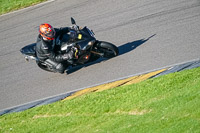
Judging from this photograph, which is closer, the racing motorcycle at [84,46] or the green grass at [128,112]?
the green grass at [128,112]

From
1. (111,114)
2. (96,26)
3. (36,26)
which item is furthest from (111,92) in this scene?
(36,26)

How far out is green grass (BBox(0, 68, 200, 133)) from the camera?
7.24 metres

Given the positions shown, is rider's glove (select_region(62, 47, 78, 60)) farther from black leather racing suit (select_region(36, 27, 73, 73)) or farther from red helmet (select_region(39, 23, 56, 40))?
red helmet (select_region(39, 23, 56, 40))

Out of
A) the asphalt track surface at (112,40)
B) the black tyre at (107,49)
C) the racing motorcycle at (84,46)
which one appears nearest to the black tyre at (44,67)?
the asphalt track surface at (112,40)

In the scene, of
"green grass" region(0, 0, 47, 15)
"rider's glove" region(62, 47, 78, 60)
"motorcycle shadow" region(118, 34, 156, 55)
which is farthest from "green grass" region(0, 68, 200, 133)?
"green grass" region(0, 0, 47, 15)

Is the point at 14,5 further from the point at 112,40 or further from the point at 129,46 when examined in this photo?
the point at 129,46

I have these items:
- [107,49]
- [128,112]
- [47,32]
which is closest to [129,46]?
[107,49]

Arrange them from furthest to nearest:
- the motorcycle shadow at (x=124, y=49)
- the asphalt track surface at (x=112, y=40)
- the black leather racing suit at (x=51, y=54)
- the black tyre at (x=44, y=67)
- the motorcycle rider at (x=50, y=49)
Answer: the black tyre at (x=44, y=67) → the motorcycle shadow at (x=124, y=49) → the black leather racing suit at (x=51, y=54) → the motorcycle rider at (x=50, y=49) → the asphalt track surface at (x=112, y=40)

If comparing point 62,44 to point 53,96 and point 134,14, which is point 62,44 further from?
point 134,14

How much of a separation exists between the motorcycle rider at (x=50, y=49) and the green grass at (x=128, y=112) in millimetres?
1688

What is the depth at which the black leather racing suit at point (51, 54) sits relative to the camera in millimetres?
11430

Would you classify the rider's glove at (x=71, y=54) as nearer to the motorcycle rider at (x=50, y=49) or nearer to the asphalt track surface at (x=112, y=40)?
the motorcycle rider at (x=50, y=49)

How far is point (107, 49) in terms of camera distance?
11.6 metres

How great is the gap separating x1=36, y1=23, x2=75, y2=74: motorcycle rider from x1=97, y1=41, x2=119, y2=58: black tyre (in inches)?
31.9
